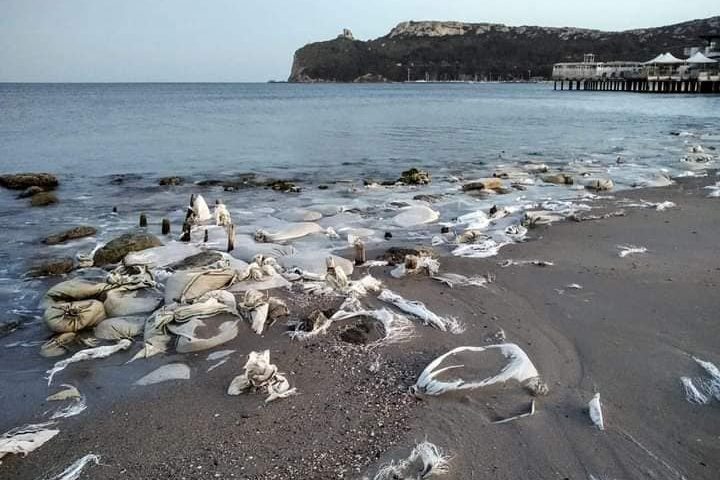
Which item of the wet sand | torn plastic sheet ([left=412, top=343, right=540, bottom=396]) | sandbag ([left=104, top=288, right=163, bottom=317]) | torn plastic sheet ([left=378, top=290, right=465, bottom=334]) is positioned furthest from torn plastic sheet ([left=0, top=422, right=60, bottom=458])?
torn plastic sheet ([left=378, top=290, right=465, bottom=334])

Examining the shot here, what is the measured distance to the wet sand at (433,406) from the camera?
13.1ft

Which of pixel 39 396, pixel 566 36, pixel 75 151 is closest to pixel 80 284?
pixel 39 396

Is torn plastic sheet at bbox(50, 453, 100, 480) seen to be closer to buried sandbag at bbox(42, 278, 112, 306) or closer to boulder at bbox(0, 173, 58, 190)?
buried sandbag at bbox(42, 278, 112, 306)

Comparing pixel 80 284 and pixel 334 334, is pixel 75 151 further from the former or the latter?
pixel 334 334

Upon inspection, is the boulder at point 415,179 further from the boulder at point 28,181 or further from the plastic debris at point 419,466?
the plastic debris at point 419,466

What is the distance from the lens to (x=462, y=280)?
7770mm

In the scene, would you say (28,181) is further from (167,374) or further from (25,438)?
(25,438)

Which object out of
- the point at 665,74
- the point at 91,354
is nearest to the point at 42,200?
the point at 91,354

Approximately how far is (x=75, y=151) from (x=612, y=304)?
25.1 m

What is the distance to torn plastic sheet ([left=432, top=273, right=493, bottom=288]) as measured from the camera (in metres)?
7.62

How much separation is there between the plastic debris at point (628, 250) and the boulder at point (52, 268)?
28.4 feet

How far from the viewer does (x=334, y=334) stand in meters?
6.14

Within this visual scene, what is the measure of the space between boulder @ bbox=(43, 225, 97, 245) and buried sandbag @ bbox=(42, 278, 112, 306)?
3.97 m

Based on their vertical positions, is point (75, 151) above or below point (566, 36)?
below
